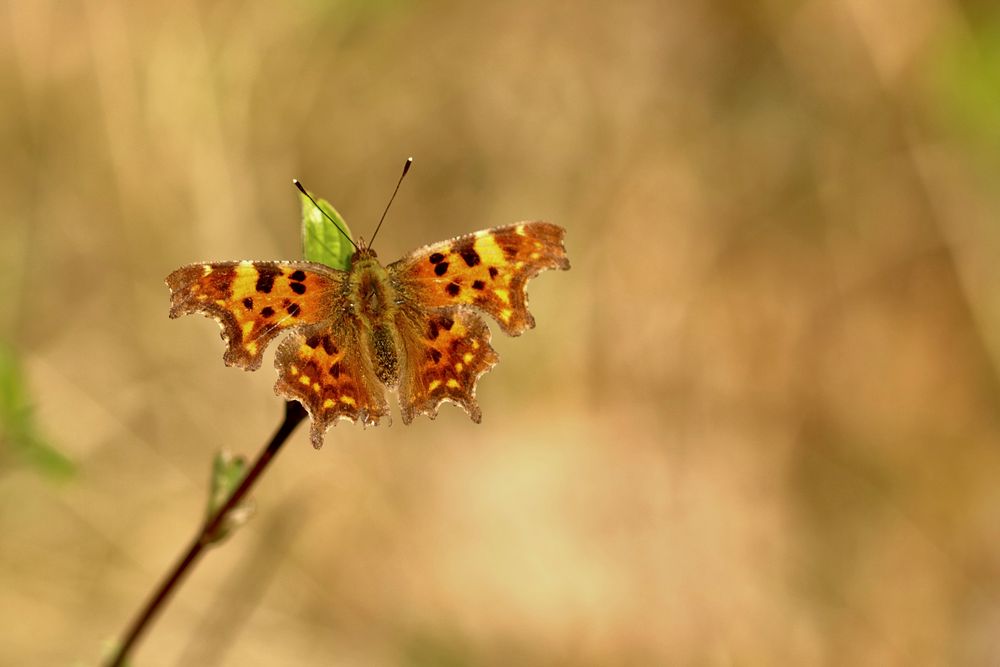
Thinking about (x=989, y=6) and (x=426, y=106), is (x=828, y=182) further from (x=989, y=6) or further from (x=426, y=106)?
(x=426, y=106)

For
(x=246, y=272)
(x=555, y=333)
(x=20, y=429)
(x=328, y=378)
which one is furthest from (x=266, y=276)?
(x=555, y=333)

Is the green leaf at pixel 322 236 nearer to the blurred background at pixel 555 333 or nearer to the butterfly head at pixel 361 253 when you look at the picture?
the butterfly head at pixel 361 253

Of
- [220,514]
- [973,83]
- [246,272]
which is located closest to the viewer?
[220,514]

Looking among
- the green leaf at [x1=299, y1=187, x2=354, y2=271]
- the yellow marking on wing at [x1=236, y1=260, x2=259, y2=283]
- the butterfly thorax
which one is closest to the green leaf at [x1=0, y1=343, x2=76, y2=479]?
the yellow marking on wing at [x1=236, y1=260, x2=259, y2=283]

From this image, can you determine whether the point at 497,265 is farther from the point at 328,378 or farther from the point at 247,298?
the point at 247,298

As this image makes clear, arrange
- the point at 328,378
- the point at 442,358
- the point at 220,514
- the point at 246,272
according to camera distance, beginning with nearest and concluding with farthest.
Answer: the point at 220,514, the point at 328,378, the point at 246,272, the point at 442,358

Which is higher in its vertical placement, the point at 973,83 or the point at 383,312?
the point at 973,83

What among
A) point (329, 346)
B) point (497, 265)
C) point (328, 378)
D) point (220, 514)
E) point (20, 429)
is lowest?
point (220, 514)
